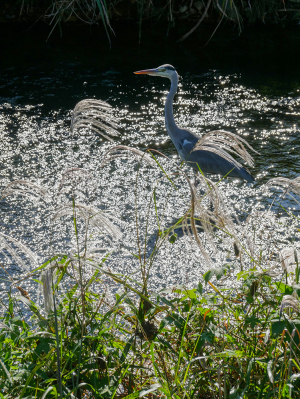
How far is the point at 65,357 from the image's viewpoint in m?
1.79

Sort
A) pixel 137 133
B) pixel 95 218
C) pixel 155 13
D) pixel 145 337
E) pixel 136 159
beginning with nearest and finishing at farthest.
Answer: pixel 95 218
pixel 145 337
pixel 136 159
pixel 137 133
pixel 155 13

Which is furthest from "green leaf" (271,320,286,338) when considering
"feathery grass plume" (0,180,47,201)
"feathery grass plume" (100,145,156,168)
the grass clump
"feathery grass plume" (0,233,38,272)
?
"feathery grass plume" (0,180,47,201)

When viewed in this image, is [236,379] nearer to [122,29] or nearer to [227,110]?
[227,110]

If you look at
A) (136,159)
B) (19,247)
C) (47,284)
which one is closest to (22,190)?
(19,247)

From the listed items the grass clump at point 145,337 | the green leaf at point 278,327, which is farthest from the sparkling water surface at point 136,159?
the green leaf at point 278,327

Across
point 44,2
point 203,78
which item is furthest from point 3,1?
point 203,78

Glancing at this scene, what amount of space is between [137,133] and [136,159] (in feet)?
7.99

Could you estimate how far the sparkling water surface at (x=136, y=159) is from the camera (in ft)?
12.9

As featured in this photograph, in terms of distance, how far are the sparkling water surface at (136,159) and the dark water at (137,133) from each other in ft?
0.06

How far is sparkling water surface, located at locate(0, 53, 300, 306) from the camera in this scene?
155 inches

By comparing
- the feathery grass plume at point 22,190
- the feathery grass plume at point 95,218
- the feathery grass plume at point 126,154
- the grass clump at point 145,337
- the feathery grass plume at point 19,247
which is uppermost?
the feathery grass plume at point 126,154

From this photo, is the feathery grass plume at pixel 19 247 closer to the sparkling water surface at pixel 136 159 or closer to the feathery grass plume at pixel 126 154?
the feathery grass plume at pixel 126 154

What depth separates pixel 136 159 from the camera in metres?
4.26

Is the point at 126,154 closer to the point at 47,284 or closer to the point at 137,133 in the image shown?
the point at 47,284
